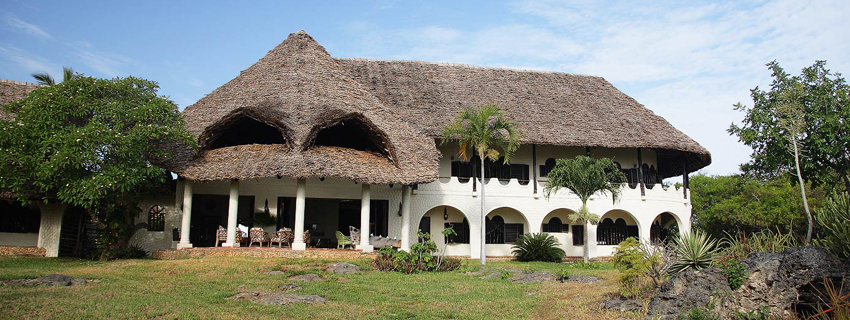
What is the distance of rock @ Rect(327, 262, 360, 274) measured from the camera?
1658 cm

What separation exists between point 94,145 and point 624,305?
47.2 feet

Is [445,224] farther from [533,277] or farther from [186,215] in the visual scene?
[533,277]

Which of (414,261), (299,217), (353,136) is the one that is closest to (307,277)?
(414,261)

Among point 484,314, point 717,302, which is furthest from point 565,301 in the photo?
point 717,302

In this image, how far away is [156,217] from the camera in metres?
23.0

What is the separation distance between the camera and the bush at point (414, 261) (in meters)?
17.3

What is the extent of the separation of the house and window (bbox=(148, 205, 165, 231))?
66 mm

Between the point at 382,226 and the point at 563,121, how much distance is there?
846 cm

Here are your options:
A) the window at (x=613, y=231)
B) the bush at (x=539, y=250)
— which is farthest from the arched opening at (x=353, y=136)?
the window at (x=613, y=231)

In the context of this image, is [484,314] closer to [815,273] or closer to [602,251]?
[815,273]

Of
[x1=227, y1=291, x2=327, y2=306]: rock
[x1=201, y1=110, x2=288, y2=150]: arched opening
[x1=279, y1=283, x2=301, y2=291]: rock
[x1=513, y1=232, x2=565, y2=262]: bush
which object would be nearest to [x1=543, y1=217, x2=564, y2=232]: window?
[x1=513, y1=232, x2=565, y2=262]: bush

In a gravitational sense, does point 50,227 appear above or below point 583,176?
below

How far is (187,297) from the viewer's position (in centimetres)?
1225

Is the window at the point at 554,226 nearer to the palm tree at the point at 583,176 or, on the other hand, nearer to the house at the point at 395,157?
the house at the point at 395,157
